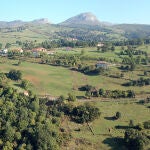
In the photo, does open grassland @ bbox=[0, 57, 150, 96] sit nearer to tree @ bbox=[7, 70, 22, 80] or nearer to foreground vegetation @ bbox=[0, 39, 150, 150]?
foreground vegetation @ bbox=[0, 39, 150, 150]

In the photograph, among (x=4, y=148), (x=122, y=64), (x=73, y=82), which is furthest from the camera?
(x=122, y=64)

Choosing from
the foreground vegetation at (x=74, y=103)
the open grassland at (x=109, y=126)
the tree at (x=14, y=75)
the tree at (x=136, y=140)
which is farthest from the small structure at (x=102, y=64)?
the tree at (x=136, y=140)

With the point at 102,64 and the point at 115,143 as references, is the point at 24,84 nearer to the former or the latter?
the point at 102,64

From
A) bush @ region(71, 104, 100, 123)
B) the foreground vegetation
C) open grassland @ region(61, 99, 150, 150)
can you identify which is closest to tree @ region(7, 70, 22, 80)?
the foreground vegetation

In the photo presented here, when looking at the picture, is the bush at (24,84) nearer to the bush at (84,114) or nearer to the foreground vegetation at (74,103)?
the foreground vegetation at (74,103)

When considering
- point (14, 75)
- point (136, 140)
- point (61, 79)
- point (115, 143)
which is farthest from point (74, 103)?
point (14, 75)

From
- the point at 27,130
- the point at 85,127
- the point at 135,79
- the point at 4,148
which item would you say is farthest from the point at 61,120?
the point at 135,79

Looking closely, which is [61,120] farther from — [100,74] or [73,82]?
[100,74]
